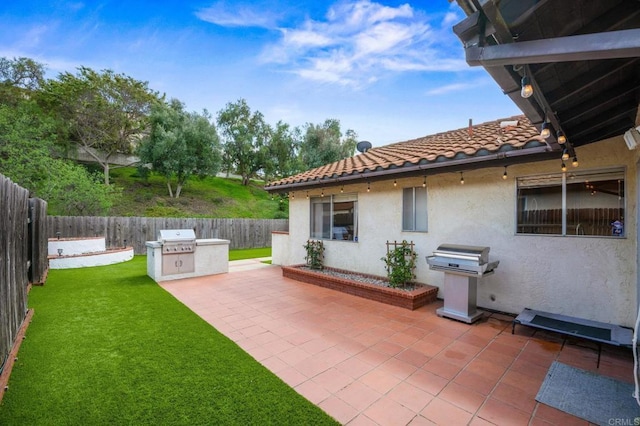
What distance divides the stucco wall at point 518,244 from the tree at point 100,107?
23783 millimetres

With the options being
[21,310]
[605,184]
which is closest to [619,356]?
[605,184]

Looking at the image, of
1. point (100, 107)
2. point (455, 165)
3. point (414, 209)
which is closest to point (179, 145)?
point (100, 107)

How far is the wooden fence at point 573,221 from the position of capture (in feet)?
14.8

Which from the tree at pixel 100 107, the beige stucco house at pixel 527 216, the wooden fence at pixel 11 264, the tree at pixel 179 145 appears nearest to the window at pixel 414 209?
the beige stucco house at pixel 527 216

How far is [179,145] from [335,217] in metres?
18.7

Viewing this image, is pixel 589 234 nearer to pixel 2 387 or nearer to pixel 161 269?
pixel 2 387

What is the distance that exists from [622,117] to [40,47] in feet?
94.9

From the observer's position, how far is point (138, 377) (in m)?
3.17

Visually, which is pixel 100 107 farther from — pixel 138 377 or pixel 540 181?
pixel 540 181

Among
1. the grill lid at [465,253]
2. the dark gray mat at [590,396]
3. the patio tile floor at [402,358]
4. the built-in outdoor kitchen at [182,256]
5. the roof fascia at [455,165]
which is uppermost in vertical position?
the roof fascia at [455,165]

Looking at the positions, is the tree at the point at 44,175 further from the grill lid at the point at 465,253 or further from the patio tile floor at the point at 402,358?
the grill lid at the point at 465,253

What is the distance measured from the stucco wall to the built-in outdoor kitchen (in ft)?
16.3

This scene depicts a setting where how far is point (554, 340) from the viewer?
4242mm

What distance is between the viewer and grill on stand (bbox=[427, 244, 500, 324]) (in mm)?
4805
